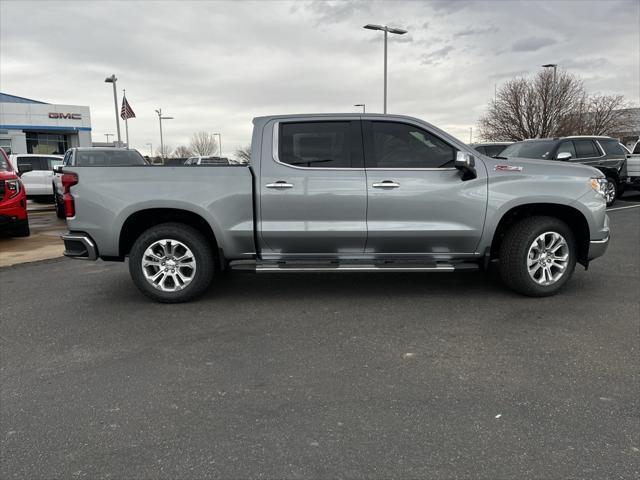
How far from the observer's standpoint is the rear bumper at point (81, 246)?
5.12 metres

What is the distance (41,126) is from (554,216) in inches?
1953

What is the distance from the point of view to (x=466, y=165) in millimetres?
4957

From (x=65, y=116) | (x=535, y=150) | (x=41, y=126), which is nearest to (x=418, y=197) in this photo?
(x=535, y=150)

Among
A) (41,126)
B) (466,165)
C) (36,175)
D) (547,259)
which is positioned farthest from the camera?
(41,126)

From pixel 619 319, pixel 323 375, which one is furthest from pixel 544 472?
pixel 619 319

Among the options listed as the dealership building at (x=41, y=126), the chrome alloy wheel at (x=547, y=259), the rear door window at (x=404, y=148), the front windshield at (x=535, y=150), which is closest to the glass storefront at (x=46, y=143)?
the dealership building at (x=41, y=126)

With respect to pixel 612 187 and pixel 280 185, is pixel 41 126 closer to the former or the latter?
pixel 612 187

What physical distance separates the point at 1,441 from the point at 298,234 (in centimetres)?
301

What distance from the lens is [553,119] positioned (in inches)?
1225

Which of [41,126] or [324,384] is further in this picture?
[41,126]

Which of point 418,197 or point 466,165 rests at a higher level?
point 466,165

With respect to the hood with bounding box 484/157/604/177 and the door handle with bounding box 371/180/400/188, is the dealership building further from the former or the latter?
the hood with bounding box 484/157/604/177

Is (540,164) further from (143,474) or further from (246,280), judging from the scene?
(143,474)

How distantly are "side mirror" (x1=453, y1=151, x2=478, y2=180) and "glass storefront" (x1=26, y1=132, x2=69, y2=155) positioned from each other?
1899 inches
